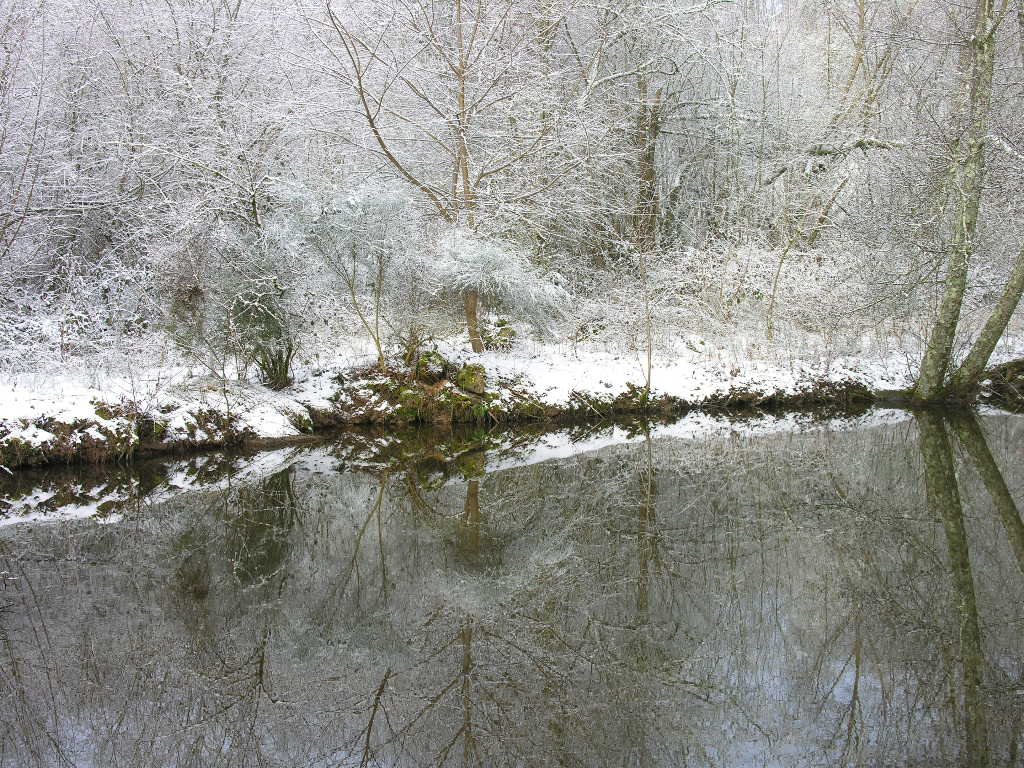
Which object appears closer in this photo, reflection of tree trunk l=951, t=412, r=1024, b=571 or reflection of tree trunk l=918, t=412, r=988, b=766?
reflection of tree trunk l=918, t=412, r=988, b=766

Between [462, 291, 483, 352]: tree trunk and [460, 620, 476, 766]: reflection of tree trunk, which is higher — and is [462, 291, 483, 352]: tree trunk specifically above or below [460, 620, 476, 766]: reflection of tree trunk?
above

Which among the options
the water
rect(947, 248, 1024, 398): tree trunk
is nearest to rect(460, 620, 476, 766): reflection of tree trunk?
the water

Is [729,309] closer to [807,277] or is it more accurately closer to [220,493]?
[807,277]

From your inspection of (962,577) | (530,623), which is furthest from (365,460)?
(962,577)

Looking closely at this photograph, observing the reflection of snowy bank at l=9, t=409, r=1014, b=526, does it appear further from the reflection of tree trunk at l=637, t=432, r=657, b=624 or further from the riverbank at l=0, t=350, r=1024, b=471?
the reflection of tree trunk at l=637, t=432, r=657, b=624

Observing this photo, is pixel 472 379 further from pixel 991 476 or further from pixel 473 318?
pixel 991 476

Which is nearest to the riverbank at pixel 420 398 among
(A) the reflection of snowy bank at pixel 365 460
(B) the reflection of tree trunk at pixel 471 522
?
(A) the reflection of snowy bank at pixel 365 460

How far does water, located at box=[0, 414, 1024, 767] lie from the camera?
3.11m

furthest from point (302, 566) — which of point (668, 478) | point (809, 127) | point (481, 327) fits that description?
point (809, 127)

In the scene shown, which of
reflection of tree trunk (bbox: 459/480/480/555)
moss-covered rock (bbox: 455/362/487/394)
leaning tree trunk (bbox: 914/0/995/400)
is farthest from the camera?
moss-covered rock (bbox: 455/362/487/394)

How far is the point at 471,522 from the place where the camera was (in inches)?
247

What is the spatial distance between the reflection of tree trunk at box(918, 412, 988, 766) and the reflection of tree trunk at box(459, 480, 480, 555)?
9.98 feet

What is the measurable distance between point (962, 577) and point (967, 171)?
8066 millimetres

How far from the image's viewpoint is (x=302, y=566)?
17.1 feet
